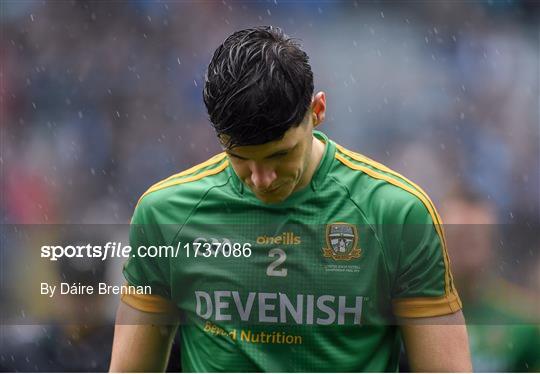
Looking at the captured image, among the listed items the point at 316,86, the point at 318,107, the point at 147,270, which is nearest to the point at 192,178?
the point at 147,270

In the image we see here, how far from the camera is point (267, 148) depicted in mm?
2588

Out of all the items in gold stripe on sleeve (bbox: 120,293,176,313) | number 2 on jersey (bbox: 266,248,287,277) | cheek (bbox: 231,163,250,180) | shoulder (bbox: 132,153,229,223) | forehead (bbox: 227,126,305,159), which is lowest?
gold stripe on sleeve (bbox: 120,293,176,313)

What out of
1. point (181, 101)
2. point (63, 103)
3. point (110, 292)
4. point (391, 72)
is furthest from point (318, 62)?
point (110, 292)

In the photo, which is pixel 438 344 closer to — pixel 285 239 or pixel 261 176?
pixel 285 239

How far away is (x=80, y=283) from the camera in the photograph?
5.20 meters

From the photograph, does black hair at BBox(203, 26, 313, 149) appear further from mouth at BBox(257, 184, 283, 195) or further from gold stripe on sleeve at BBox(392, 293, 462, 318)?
gold stripe on sleeve at BBox(392, 293, 462, 318)

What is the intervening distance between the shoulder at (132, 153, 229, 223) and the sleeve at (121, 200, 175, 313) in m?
0.01

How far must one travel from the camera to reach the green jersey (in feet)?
9.40

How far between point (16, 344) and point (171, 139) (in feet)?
5.89

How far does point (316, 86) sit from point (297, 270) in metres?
4.01

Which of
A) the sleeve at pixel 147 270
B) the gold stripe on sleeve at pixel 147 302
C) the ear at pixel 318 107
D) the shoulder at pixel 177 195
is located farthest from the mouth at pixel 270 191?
the gold stripe on sleeve at pixel 147 302

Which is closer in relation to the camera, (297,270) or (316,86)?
(297,270)

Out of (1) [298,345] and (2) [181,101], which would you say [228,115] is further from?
(2) [181,101]

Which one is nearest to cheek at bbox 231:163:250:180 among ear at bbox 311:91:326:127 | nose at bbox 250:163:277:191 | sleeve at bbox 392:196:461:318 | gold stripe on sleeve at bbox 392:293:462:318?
nose at bbox 250:163:277:191
